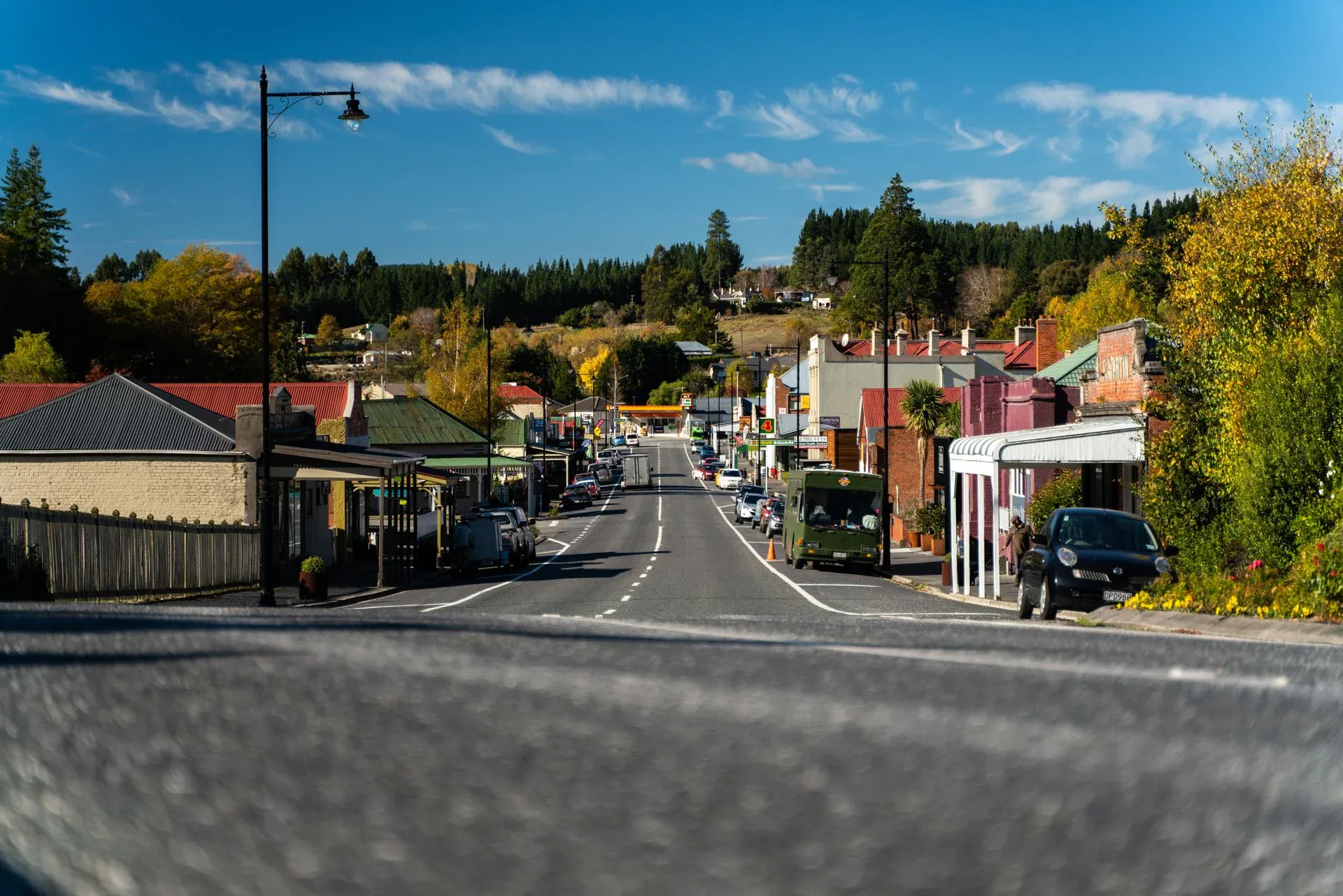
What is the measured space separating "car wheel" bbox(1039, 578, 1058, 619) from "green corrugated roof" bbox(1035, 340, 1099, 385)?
2983cm

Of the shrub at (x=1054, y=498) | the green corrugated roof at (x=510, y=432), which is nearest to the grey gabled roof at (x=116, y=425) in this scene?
the shrub at (x=1054, y=498)

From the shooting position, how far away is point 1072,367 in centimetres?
5312

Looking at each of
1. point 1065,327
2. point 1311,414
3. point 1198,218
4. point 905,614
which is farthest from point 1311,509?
point 1065,327

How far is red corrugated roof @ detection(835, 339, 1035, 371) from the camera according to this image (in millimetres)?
99062

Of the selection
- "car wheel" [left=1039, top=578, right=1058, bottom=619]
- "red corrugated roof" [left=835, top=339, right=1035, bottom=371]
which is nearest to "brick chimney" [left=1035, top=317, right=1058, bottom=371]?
"red corrugated roof" [left=835, top=339, right=1035, bottom=371]

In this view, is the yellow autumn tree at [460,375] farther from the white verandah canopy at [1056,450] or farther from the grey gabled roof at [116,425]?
the white verandah canopy at [1056,450]

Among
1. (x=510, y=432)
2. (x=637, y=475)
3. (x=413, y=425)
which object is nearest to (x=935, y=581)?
(x=413, y=425)

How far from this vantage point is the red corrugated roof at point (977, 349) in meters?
99.1

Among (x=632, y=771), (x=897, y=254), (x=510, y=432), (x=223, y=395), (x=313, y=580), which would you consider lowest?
(x=313, y=580)

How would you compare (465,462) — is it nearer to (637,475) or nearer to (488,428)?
(488,428)

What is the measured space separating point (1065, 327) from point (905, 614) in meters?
96.2

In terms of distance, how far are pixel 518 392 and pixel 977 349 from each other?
80114mm

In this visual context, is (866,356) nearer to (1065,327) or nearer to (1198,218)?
(1065,327)

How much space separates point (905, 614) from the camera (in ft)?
80.8
